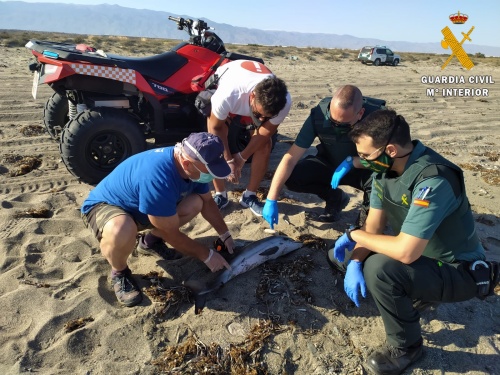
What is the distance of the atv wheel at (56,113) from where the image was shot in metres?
5.18

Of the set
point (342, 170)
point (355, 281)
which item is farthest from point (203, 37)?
point (355, 281)

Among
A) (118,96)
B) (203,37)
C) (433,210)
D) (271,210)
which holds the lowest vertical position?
(271,210)

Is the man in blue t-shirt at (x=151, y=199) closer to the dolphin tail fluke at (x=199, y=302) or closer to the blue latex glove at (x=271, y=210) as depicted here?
the dolphin tail fluke at (x=199, y=302)

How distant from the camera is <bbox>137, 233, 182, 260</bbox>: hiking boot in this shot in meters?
3.38

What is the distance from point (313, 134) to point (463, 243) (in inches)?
65.5

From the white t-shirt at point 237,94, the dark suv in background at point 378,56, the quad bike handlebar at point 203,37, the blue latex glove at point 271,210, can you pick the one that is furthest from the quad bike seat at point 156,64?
the dark suv in background at point 378,56

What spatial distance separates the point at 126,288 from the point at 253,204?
1.66 m

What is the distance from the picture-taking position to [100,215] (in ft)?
9.31

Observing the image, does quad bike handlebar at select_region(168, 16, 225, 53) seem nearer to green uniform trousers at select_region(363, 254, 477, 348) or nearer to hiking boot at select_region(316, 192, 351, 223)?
hiking boot at select_region(316, 192, 351, 223)

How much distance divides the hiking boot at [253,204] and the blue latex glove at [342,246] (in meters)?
1.26

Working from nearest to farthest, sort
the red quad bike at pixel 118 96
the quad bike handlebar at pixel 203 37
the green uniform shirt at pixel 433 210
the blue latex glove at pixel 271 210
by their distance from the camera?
the green uniform shirt at pixel 433 210 < the blue latex glove at pixel 271 210 < the red quad bike at pixel 118 96 < the quad bike handlebar at pixel 203 37

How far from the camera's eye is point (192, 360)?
245 cm

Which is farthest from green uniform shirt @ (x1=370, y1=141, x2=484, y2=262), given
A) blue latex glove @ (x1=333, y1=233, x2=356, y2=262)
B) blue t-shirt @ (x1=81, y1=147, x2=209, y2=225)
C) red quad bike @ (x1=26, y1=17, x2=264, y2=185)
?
red quad bike @ (x1=26, y1=17, x2=264, y2=185)

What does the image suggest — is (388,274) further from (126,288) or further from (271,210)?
(126,288)
